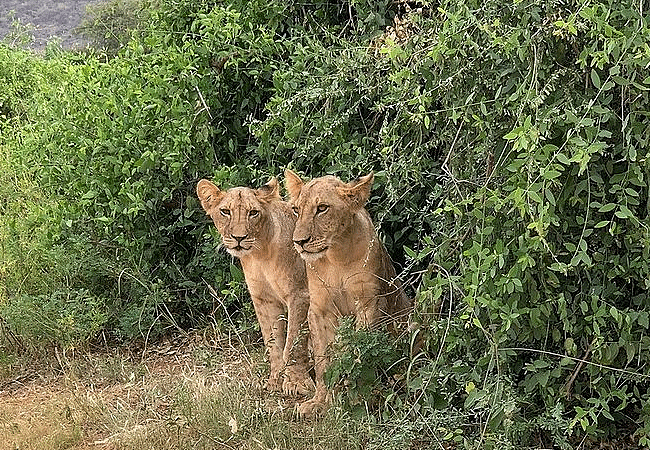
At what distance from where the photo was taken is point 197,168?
6332 mm

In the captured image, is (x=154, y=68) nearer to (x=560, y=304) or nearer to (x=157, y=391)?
(x=157, y=391)

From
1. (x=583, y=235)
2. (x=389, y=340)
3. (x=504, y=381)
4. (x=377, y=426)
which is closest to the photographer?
(x=583, y=235)

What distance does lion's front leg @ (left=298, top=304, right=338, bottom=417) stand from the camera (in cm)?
477

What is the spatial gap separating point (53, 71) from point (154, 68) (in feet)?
9.19

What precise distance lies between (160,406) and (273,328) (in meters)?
0.70

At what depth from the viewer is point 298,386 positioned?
4996 millimetres

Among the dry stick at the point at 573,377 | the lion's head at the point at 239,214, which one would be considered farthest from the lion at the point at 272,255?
the dry stick at the point at 573,377

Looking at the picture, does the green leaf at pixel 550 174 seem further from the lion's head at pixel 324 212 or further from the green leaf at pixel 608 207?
the lion's head at pixel 324 212

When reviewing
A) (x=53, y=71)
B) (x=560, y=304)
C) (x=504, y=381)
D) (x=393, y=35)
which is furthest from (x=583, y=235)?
(x=53, y=71)

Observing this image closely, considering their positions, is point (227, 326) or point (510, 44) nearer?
point (510, 44)

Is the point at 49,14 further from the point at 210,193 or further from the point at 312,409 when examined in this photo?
the point at 312,409

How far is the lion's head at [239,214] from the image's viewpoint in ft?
15.9

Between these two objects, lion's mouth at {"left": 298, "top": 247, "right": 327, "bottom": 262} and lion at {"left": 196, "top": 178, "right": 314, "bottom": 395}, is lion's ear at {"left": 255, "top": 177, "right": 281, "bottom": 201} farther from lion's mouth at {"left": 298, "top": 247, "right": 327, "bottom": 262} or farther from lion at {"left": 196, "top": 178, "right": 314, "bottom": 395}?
lion's mouth at {"left": 298, "top": 247, "right": 327, "bottom": 262}

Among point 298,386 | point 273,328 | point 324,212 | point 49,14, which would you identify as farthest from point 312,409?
point 49,14
